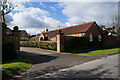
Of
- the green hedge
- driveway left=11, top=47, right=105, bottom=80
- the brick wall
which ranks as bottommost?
driveway left=11, top=47, right=105, bottom=80

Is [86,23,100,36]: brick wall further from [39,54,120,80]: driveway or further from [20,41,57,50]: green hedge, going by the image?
[39,54,120,80]: driveway

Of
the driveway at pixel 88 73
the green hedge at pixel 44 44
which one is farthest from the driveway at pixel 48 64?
the green hedge at pixel 44 44

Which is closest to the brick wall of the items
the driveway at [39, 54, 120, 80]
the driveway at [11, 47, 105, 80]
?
the driveway at [11, 47, 105, 80]

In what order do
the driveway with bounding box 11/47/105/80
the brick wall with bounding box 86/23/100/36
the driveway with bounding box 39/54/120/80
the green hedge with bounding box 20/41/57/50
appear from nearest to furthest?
the driveway with bounding box 39/54/120/80, the driveway with bounding box 11/47/105/80, the green hedge with bounding box 20/41/57/50, the brick wall with bounding box 86/23/100/36

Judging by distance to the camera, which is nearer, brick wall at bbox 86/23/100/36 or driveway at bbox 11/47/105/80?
driveway at bbox 11/47/105/80

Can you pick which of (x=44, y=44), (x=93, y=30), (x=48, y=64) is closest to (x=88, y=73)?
(x=48, y=64)

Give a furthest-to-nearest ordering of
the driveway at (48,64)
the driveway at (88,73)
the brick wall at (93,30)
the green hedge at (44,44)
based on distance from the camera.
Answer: the brick wall at (93,30) < the green hedge at (44,44) < the driveway at (48,64) < the driveway at (88,73)

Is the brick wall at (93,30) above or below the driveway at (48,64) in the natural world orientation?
above

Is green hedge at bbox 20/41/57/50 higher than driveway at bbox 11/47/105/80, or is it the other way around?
green hedge at bbox 20/41/57/50

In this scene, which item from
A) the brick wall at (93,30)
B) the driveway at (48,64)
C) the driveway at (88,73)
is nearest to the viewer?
the driveway at (88,73)

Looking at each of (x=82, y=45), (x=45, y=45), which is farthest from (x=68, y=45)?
(x=45, y=45)

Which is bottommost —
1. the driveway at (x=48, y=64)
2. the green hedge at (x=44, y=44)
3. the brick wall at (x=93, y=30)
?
the driveway at (x=48, y=64)

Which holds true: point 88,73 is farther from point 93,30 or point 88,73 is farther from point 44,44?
point 93,30

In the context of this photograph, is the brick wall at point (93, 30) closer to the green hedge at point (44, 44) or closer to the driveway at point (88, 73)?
the green hedge at point (44, 44)
